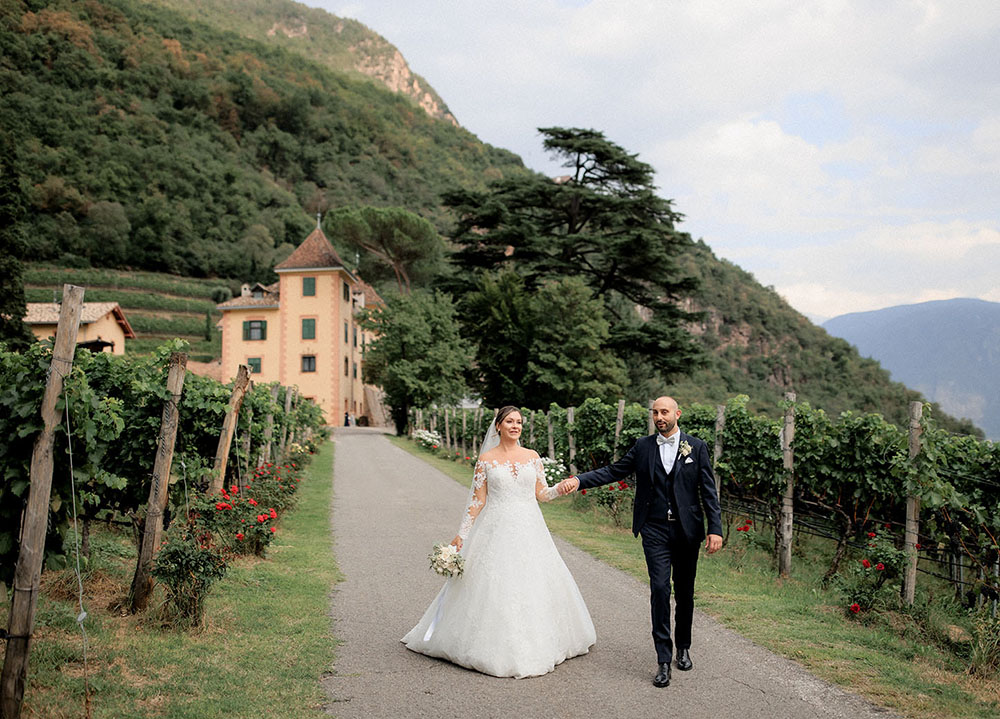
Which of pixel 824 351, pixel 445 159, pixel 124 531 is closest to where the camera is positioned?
pixel 124 531

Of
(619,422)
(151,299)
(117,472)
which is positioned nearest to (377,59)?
(151,299)

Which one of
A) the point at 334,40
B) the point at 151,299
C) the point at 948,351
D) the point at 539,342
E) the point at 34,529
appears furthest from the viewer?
the point at 334,40

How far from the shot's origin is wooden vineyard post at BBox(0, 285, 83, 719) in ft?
13.0

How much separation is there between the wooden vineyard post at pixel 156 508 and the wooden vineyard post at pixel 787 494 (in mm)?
6473

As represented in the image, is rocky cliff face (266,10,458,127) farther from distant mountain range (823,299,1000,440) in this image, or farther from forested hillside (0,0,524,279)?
distant mountain range (823,299,1000,440)

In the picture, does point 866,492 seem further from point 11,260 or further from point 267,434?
point 11,260

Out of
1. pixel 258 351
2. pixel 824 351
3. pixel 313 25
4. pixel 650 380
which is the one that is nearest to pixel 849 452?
pixel 650 380

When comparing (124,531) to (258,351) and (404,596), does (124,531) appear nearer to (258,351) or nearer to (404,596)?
(404,596)

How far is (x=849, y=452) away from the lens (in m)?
8.40

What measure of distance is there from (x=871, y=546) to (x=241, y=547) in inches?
259

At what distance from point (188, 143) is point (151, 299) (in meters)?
39.0

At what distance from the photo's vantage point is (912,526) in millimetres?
7297

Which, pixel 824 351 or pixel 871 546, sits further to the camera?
pixel 824 351

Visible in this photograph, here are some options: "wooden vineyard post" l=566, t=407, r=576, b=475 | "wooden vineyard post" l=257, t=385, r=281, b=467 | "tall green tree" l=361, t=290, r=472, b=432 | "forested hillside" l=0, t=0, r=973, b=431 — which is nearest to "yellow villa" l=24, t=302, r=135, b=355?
"forested hillside" l=0, t=0, r=973, b=431
